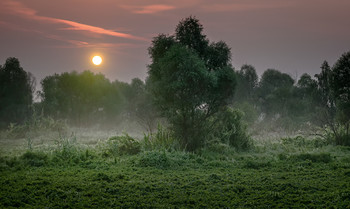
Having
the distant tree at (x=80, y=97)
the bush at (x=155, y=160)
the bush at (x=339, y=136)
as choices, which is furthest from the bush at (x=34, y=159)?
the distant tree at (x=80, y=97)

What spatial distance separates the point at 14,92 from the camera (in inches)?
1565

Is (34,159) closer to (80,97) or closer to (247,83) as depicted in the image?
(80,97)

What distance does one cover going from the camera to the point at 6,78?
39469mm

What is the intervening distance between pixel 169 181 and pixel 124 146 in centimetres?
688

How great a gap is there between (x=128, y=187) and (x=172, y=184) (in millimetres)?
1516

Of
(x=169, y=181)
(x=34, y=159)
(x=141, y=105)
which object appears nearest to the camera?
(x=169, y=181)

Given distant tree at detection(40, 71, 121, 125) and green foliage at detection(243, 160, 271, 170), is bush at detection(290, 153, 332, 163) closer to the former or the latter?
green foliage at detection(243, 160, 271, 170)

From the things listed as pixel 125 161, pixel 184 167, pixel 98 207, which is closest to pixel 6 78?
pixel 125 161

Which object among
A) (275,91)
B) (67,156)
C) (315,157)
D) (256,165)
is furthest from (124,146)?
(275,91)

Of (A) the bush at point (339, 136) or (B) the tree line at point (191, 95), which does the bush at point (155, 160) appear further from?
(A) the bush at point (339, 136)

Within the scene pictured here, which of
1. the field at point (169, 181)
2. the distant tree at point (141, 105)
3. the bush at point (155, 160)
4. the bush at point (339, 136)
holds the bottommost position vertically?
the field at point (169, 181)

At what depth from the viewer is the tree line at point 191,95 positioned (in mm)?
19094

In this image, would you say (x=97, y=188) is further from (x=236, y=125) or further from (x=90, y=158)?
(x=236, y=125)

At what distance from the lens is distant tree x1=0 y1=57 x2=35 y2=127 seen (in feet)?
127
